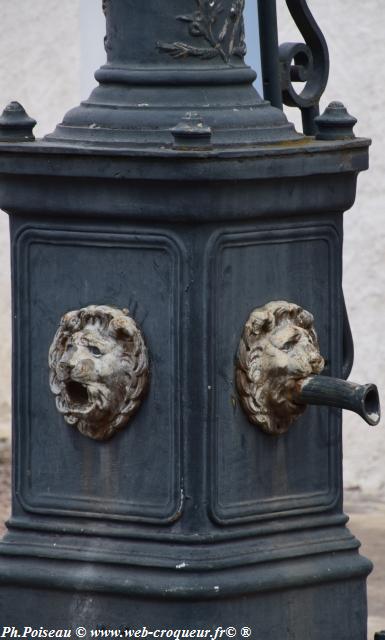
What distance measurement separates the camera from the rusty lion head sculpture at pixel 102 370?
3.03 m

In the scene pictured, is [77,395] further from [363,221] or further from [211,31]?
[363,221]

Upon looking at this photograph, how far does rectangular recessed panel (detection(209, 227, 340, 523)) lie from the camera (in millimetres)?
3027

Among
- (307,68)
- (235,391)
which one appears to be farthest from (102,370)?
(307,68)

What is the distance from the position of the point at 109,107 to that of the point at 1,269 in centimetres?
410

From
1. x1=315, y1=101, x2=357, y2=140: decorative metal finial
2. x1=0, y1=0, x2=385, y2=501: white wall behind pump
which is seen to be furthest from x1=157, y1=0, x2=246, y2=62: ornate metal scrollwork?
x1=0, y1=0, x2=385, y2=501: white wall behind pump

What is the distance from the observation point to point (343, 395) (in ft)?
9.95

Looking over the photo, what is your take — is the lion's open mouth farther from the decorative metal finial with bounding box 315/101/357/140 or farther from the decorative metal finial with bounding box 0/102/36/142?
the decorative metal finial with bounding box 315/101/357/140

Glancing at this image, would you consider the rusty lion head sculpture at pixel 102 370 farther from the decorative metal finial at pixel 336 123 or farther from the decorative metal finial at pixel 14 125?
the decorative metal finial at pixel 336 123

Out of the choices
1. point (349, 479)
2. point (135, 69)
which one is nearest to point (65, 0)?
point (349, 479)

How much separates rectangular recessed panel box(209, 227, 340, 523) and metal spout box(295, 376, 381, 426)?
0.37ft

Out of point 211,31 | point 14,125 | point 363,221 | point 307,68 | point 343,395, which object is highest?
point 363,221

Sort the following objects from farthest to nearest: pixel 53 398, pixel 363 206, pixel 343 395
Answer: pixel 363 206 < pixel 53 398 < pixel 343 395

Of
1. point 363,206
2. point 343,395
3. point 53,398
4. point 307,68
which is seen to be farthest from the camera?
point 363,206

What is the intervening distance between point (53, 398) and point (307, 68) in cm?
95
